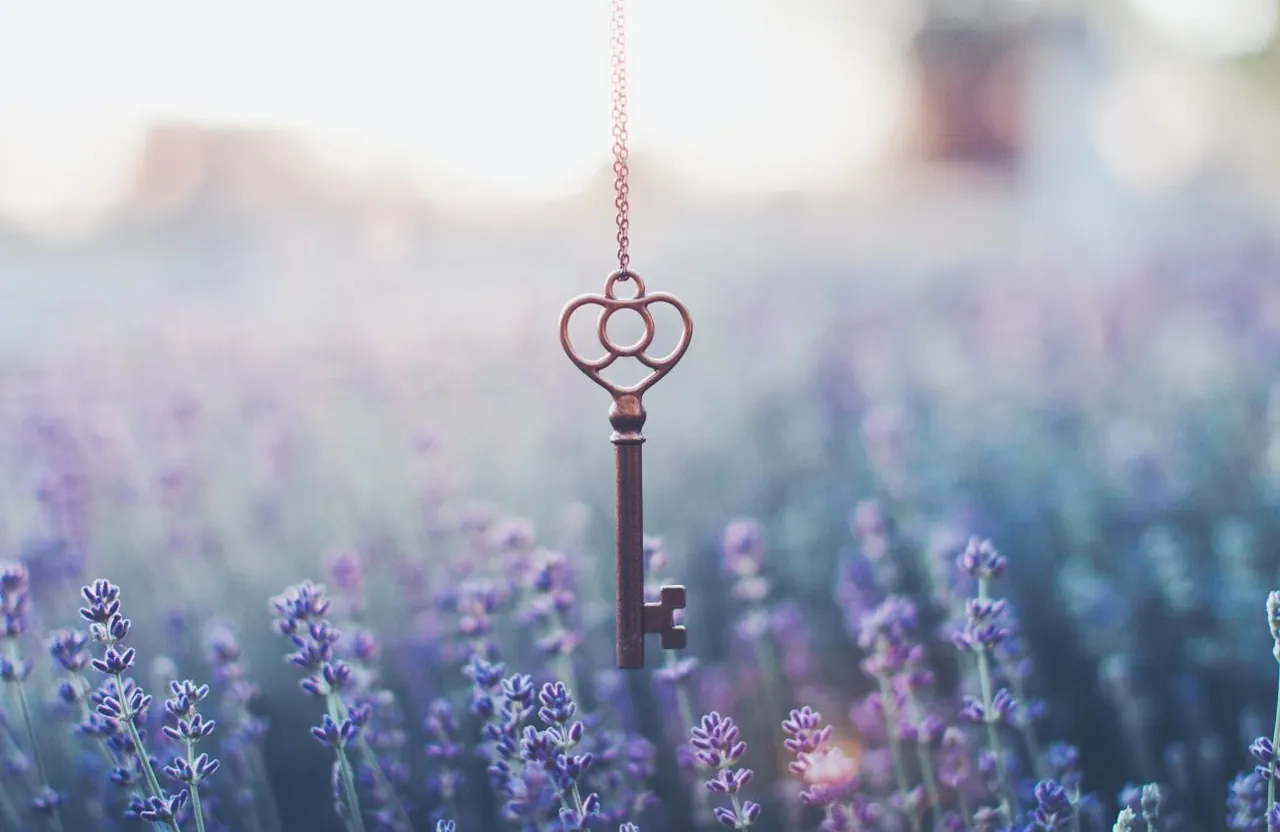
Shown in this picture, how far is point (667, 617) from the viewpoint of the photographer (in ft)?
5.62

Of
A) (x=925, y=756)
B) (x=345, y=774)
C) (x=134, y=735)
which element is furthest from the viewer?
(x=925, y=756)

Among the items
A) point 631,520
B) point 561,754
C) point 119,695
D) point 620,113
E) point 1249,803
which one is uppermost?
point 620,113

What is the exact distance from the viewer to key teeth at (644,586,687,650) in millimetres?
1693

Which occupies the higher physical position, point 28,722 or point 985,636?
point 985,636

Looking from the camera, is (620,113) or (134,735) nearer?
(134,735)

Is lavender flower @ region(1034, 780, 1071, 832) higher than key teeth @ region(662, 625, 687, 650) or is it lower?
lower

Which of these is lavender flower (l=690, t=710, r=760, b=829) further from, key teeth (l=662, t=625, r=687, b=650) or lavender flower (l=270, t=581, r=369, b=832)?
lavender flower (l=270, t=581, r=369, b=832)

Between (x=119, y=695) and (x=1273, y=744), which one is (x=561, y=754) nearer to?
(x=119, y=695)

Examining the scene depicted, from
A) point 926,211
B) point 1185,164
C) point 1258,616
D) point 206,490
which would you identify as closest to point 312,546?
point 206,490

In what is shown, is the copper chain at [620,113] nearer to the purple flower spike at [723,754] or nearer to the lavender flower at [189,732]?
the purple flower spike at [723,754]

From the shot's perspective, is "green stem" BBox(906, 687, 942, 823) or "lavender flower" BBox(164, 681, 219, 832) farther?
"green stem" BBox(906, 687, 942, 823)

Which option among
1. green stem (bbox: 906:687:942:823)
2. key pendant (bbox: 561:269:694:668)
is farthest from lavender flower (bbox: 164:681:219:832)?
green stem (bbox: 906:687:942:823)

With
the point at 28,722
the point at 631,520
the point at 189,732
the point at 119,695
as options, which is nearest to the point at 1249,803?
the point at 631,520

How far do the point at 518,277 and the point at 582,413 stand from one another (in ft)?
6.69
